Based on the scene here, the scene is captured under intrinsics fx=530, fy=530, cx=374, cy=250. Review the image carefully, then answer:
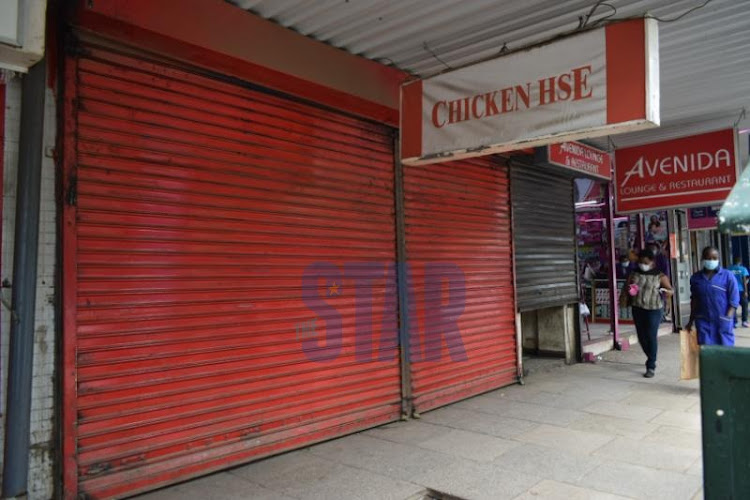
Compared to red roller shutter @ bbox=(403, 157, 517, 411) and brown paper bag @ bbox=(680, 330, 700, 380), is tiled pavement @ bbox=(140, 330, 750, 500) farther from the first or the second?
red roller shutter @ bbox=(403, 157, 517, 411)

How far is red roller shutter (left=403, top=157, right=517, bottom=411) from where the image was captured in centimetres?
607

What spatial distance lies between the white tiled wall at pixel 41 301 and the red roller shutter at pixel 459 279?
352cm

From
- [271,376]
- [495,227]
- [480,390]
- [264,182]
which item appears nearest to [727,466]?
[271,376]

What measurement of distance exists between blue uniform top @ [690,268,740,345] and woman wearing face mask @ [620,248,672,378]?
711mm

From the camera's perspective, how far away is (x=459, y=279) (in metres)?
6.64

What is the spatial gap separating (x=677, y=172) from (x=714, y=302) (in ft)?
8.00

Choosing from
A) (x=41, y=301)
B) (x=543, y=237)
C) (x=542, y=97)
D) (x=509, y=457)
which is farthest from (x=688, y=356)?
(x=41, y=301)

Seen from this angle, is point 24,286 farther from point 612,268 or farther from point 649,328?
point 612,268

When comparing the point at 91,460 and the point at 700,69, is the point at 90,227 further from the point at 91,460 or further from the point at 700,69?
the point at 700,69

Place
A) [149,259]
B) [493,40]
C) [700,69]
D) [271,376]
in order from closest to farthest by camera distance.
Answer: [149,259]
[271,376]
[493,40]
[700,69]

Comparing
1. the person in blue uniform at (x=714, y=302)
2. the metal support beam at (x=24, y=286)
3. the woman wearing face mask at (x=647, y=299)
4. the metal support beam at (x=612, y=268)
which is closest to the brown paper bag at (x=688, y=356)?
the person in blue uniform at (x=714, y=302)

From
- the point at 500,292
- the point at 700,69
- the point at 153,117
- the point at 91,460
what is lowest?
the point at 91,460

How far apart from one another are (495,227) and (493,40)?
273cm

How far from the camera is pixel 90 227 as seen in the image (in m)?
3.59
